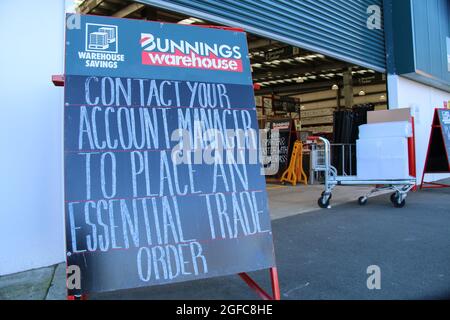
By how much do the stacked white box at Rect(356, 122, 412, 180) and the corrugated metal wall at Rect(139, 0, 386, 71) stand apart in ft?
5.61

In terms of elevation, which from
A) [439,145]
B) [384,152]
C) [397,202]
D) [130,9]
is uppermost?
[130,9]

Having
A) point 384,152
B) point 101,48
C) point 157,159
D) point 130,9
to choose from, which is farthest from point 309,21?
point 157,159

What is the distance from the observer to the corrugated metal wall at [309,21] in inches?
179

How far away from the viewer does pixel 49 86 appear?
126 inches

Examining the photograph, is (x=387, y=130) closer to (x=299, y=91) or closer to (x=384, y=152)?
(x=384, y=152)

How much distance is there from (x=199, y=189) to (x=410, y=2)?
8.54 m

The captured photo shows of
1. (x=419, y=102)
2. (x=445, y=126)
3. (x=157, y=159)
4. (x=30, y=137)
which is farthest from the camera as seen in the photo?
(x=419, y=102)

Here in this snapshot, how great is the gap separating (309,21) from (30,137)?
189 inches

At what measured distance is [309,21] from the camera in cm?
615

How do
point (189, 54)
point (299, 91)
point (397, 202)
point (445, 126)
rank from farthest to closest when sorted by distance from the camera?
point (299, 91) < point (445, 126) < point (397, 202) < point (189, 54)

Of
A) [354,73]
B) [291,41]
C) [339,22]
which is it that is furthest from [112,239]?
[354,73]

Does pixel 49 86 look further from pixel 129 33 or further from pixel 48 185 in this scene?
pixel 129 33

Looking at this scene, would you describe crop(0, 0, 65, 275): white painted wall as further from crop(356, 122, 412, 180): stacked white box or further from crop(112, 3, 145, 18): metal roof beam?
crop(112, 3, 145, 18): metal roof beam

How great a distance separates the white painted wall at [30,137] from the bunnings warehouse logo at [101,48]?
3.81 feet
